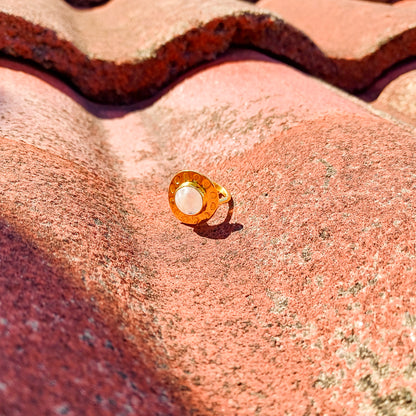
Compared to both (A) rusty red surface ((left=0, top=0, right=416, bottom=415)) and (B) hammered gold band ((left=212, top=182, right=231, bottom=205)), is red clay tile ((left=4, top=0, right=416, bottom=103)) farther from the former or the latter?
(B) hammered gold band ((left=212, top=182, right=231, bottom=205))

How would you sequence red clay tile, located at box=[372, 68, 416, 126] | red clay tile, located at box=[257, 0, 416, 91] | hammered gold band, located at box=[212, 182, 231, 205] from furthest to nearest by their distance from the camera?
red clay tile, located at box=[257, 0, 416, 91] < red clay tile, located at box=[372, 68, 416, 126] < hammered gold band, located at box=[212, 182, 231, 205]

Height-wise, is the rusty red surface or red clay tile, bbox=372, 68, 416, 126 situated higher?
red clay tile, bbox=372, 68, 416, 126

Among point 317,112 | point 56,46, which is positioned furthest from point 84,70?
point 317,112

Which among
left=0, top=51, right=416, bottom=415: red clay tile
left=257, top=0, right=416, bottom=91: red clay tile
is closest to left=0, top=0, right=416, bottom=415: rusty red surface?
left=0, top=51, right=416, bottom=415: red clay tile

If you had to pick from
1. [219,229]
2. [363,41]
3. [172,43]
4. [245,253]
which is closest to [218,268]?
[245,253]

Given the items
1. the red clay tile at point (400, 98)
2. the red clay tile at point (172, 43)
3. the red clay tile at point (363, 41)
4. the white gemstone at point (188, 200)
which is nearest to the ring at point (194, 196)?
the white gemstone at point (188, 200)

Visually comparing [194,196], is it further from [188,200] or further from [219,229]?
[219,229]

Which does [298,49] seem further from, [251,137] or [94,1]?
[94,1]

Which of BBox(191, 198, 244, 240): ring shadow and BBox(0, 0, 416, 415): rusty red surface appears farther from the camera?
BBox(191, 198, 244, 240): ring shadow
